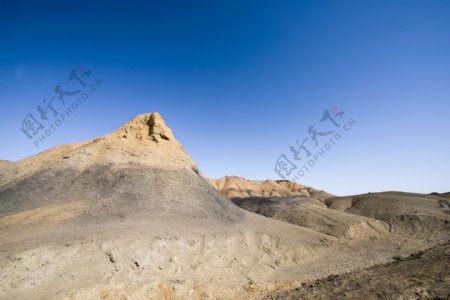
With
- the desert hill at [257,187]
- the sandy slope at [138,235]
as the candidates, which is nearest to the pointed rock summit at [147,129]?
the sandy slope at [138,235]

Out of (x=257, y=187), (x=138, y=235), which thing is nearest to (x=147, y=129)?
(x=138, y=235)

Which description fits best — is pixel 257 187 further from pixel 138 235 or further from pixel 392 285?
pixel 392 285

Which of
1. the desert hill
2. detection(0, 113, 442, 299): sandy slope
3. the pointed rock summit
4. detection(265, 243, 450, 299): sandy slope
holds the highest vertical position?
the desert hill

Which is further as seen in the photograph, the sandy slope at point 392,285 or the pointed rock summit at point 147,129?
the pointed rock summit at point 147,129

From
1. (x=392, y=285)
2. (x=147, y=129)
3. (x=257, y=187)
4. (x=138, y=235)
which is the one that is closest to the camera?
(x=392, y=285)

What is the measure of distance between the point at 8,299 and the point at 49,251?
7.03 feet

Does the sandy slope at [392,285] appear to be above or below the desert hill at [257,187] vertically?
below

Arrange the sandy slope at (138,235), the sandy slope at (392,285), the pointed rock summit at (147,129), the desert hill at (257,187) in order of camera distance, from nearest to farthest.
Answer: the sandy slope at (392,285), the sandy slope at (138,235), the pointed rock summit at (147,129), the desert hill at (257,187)

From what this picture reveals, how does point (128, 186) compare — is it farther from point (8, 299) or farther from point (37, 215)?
point (8, 299)

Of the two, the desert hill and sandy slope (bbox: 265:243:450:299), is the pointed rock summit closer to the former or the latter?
sandy slope (bbox: 265:243:450:299)

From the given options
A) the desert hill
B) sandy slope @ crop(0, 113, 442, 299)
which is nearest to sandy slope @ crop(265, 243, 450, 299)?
sandy slope @ crop(0, 113, 442, 299)

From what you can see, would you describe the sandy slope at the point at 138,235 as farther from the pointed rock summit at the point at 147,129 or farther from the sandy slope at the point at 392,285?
the sandy slope at the point at 392,285

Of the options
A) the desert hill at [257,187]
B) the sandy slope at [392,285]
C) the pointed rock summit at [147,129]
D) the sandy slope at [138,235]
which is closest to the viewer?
the sandy slope at [392,285]

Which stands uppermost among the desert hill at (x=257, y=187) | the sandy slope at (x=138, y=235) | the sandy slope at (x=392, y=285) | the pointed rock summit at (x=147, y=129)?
Answer: the desert hill at (x=257, y=187)
